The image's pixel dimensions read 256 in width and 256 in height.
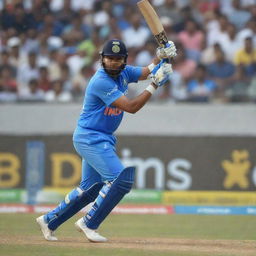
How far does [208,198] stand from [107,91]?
5.33 m

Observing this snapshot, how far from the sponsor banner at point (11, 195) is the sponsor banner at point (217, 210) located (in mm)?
2457

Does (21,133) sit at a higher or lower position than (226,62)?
lower

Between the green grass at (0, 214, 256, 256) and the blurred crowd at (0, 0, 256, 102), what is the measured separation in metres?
2.69

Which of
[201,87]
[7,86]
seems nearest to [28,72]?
[7,86]

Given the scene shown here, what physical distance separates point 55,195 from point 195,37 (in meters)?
3.49

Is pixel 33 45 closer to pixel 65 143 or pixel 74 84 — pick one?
pixel 74 84

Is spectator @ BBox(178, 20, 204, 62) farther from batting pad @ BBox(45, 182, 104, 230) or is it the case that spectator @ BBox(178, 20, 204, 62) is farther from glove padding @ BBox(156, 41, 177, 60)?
batting pad @ BBox(45, 182, 104, 230)

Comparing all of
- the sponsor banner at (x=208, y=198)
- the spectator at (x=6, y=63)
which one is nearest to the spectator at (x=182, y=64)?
the sponsor banner at (x=208, y=198)

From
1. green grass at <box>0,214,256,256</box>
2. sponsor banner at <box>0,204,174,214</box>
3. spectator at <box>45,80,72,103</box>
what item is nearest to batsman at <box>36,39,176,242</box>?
green grass at <box>0,214,256,256</box>

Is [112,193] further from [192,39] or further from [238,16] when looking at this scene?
[238,16]

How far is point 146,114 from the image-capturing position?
41.1 feet

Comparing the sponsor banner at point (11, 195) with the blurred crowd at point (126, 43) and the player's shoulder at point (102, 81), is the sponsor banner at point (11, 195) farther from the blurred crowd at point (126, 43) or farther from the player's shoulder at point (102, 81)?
the player's shoulder at point (102, 81)

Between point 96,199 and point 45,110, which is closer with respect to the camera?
point 96,199

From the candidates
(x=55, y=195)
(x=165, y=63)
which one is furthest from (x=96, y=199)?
(x=55, y=195)
